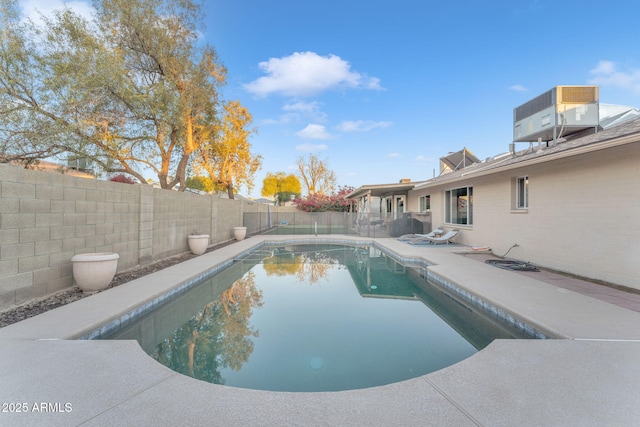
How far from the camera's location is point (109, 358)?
→ 2666 mm

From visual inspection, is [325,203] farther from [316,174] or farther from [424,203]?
[316,174]

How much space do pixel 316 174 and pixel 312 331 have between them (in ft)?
102

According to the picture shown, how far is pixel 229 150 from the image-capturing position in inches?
631

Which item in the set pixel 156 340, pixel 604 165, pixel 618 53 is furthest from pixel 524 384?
pixel 618 53

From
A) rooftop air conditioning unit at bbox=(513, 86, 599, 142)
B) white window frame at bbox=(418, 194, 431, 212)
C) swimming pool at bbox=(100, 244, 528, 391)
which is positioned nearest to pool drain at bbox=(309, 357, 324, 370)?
swimming pool at bbox=(100, 244, 528, 391)

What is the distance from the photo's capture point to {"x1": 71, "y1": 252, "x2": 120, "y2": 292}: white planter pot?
462 centimetres

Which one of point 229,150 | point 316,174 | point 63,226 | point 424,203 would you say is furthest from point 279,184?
point 63,226

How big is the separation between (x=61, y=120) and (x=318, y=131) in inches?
754

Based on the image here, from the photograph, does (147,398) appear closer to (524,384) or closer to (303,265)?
(524,384)

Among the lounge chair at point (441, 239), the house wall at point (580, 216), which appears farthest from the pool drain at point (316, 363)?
the lounge chair at point (441, 239)

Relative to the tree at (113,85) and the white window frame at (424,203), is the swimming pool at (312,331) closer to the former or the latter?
the tree at (113,85)

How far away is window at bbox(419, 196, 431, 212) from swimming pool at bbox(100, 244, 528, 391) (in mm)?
7956

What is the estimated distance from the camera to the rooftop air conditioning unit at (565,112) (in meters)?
8.55

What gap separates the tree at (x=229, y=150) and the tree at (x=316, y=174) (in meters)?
16.5
